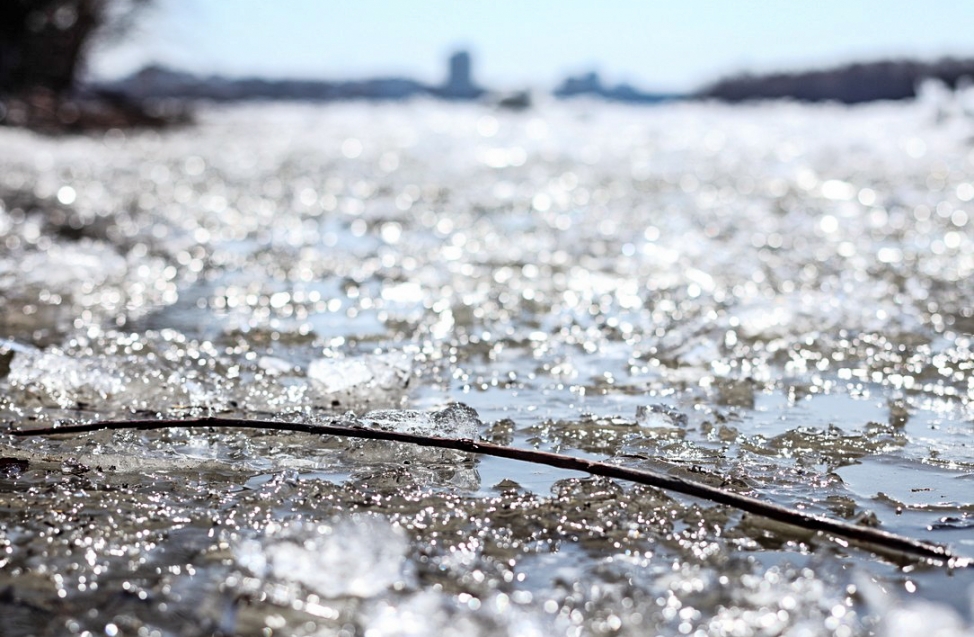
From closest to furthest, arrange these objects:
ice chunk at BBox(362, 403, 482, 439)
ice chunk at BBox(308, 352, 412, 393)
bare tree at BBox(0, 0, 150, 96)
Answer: ice chunk at BBox(362, 403, 482, 439) < ice chunk at BBox(308, 352, 412, 393) < bare tree at BBox(0, 0, 150, 96)

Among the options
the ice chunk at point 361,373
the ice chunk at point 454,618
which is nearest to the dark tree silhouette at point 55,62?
the ice chunk at point 361,373

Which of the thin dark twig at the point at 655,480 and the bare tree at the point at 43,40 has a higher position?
the bare tree at the point at 43,40

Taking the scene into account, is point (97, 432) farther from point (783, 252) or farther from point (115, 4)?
point (115, 4)

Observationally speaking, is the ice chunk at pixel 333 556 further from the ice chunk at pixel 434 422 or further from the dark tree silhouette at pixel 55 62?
the dark tree silhouette at pixel 55 62

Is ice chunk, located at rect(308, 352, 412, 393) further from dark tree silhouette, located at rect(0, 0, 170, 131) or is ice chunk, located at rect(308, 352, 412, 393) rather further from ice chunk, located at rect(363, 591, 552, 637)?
dark tree silhouette, located at rect(0, 0, 170, 131)

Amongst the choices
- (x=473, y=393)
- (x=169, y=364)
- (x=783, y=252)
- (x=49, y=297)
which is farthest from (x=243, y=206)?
(x=473, y=393)

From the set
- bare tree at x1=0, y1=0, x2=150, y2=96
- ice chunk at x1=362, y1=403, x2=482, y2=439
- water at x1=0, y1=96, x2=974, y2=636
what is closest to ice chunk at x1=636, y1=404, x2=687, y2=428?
water at x1=0, y1=96, x2=974, y2=636
